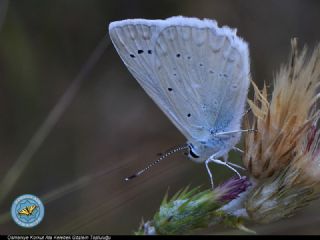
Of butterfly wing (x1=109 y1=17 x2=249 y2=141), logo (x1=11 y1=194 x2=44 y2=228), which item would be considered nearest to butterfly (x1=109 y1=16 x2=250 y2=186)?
butterfly wing (x1=109 y1=17 x2=249 y2=141)

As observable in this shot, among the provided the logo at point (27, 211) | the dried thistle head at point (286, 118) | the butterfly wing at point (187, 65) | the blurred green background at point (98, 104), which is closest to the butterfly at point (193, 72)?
the butterfly wing at point (187, 65)

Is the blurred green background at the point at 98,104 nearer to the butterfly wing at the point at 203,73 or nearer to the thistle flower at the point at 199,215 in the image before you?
the butterfly wing at the point at 203,73

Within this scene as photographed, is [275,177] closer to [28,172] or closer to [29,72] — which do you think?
[28,172]

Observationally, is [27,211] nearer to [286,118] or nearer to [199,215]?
[199,215]

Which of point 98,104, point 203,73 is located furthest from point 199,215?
point 98,104

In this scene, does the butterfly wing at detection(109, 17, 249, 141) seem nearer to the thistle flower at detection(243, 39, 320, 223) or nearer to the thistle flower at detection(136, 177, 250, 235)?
the thistle flower at detection(243, 39, 320, 223)
